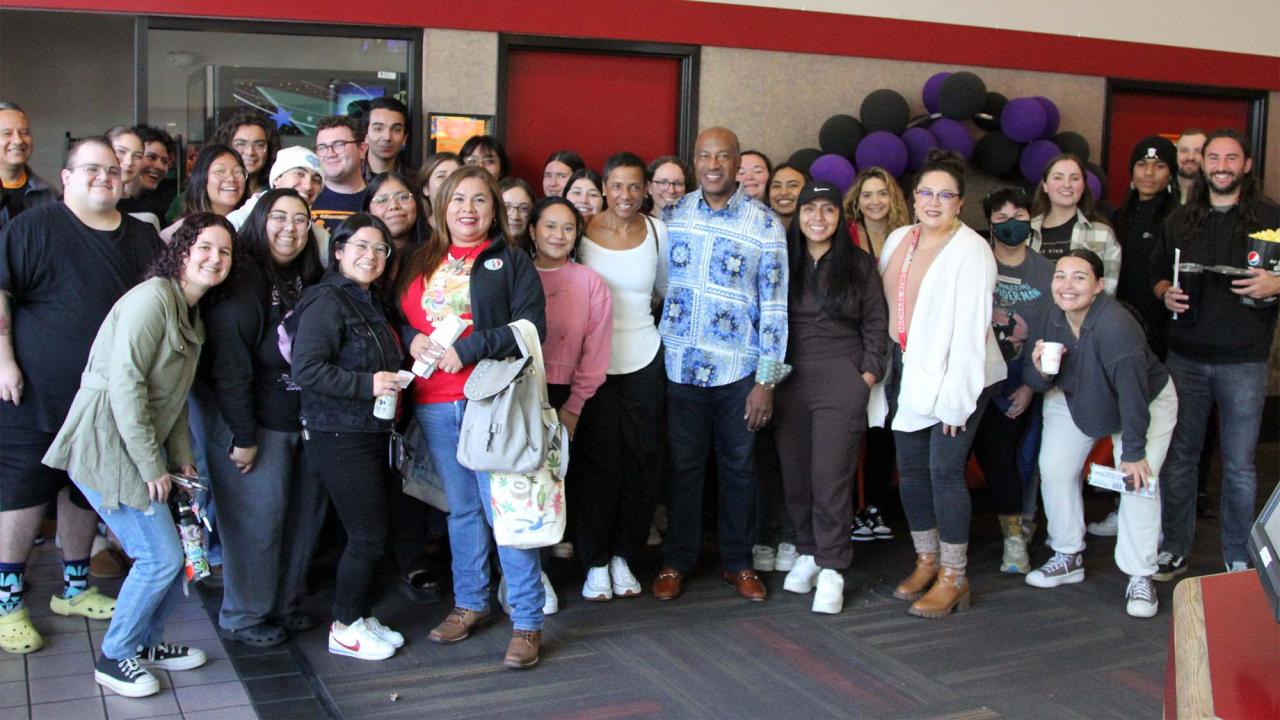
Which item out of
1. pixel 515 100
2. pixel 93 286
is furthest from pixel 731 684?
pixel 515 100

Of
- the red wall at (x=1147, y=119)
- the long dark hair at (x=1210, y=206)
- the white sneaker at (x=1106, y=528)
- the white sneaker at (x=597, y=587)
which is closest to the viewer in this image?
the white sneaker at (x=597, y=587)

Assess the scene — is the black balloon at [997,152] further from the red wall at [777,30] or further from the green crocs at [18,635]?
the green crocs at [18,635]

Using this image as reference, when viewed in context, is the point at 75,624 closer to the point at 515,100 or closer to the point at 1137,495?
the point at 515,100

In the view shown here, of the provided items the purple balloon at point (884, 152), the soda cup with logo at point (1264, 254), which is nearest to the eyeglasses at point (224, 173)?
the purple balloon at point (884, 152)

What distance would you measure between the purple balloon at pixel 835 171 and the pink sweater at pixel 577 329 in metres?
2.28

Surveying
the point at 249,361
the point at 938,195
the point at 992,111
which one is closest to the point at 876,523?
the point at 938,195

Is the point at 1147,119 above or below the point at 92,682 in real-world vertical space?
above

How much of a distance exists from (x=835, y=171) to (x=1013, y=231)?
148 centimetres

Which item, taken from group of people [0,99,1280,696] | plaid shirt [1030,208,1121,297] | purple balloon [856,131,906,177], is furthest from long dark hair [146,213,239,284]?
purple balloon [856,131,906,177]

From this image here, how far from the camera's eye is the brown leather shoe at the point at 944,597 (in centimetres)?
421

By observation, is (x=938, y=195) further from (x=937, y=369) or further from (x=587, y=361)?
(x=587, y=361)

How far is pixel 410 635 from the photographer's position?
394 cm

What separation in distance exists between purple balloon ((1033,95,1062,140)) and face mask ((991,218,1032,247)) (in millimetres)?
2203

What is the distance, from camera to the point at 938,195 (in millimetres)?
4117
